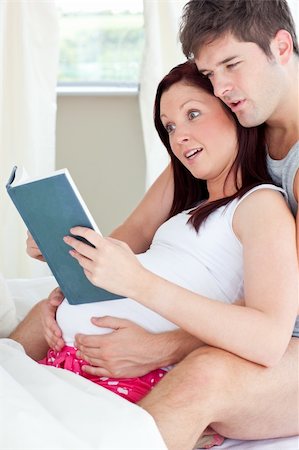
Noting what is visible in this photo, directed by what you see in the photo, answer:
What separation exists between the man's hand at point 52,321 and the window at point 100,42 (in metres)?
2.19

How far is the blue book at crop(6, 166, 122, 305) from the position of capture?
1.56m

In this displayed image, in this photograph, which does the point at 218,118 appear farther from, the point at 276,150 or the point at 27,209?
the point at 27,209

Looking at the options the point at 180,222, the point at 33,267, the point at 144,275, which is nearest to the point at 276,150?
the point at 180,222

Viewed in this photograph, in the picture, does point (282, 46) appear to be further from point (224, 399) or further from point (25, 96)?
point (25, 96)

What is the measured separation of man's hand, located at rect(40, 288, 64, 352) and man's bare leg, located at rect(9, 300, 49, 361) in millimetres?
69

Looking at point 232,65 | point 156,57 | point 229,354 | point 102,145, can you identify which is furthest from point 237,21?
point 102,145

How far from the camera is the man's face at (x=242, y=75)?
184cm

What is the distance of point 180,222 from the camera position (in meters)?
1.95

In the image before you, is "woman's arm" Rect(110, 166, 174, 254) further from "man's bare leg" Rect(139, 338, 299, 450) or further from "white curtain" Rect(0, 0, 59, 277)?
"white curtain" Rect(0, 0, 59, 277)

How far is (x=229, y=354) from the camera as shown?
1.61 metres

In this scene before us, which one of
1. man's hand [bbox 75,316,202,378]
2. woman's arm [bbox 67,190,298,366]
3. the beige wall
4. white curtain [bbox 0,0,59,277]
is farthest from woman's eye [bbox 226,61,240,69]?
the beige wall

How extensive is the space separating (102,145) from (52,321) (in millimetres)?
2105

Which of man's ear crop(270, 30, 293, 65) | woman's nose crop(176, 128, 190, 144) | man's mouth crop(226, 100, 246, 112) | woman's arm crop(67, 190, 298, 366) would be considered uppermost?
man's ear crop(270, 30, 293, 65)

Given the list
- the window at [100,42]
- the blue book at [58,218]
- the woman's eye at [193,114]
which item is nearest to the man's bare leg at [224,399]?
the blue book at [58,218]
